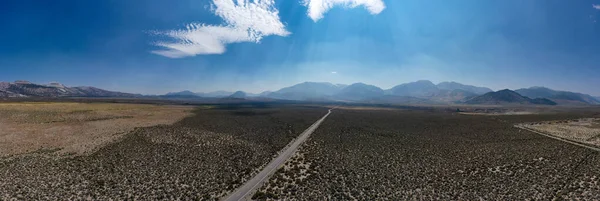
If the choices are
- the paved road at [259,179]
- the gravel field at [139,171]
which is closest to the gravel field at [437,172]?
the paved road at [259,179]

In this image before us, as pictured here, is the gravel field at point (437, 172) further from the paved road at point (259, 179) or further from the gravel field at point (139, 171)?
the gravel field at point (139, 171)

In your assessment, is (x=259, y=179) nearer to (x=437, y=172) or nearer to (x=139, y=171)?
(x=139, y=171)

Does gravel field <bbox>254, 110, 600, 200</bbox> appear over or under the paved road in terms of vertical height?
over

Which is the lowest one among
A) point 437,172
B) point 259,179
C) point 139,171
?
point 259,179

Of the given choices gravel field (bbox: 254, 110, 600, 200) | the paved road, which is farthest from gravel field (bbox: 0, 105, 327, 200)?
gravel field (bbox: 254, 110, 600, 200)

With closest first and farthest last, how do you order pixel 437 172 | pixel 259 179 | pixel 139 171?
pixel 259 179 < pixel 139 171 < pixel 437 172

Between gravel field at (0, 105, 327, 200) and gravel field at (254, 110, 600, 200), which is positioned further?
gravel field at (254, 110, 600, 200)

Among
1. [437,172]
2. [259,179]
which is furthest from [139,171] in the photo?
[437,172]

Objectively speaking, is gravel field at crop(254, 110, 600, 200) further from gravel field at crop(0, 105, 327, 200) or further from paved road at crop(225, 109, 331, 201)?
gravel field at crop(0, 105, 327, 200)

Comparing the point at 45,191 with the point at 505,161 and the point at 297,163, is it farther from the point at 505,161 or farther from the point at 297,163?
the point at 505,161
